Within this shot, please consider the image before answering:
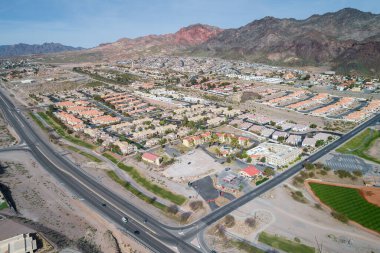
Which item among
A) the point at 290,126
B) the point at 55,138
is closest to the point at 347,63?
the point at 290,126

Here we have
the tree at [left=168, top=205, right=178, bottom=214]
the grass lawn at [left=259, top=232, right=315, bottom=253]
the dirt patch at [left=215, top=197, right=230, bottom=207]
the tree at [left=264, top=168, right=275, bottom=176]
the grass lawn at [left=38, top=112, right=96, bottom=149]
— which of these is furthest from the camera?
the grass lawn at [left=38, top=112, right=96, bottom=149]

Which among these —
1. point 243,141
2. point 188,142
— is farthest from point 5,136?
point 243,141

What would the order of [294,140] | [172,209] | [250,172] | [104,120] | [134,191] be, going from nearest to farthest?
[172,209] → [134,191] → [250,172] → [294,140] → [104,120]

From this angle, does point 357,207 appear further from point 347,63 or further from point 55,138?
point 347,63

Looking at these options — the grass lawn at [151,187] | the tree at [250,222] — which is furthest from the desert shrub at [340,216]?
the grass lawn at [151,187]

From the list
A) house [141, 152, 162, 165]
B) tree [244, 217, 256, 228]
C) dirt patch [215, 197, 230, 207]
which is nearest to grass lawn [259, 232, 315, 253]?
tree [244, 217, 256, 228]

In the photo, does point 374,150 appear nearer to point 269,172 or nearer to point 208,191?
point 269,172

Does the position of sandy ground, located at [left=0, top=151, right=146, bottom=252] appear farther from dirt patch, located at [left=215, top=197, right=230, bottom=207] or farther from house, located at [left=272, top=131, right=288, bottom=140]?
house, located at [left=272, top=131, right=288, bottom=140]
